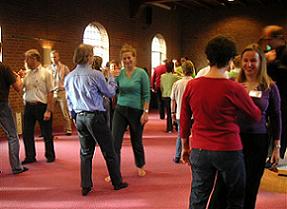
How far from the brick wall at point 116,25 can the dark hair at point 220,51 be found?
20.5 feet

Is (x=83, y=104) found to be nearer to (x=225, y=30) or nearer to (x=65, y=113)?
(x=65, y=113)

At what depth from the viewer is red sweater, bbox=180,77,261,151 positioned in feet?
7.41

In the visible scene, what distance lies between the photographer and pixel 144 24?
1301cm

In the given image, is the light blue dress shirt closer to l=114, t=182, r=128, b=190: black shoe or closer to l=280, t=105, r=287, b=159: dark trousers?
l=114, t=182, r=128, b=190: black shoe

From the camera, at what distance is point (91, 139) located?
4.02m

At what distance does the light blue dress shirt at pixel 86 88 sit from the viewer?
383cm

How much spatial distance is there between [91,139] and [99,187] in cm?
58

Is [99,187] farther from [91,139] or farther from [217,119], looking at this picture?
[217,119]

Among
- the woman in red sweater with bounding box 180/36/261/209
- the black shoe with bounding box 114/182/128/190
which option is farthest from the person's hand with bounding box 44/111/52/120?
the woman in red sweater with bounding box 180/36/261/209

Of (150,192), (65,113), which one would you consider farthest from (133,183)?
(65,113)

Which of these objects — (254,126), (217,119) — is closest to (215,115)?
(217,119)

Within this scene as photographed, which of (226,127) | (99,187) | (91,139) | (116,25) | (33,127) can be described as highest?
(116,25)

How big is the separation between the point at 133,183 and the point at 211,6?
37.7ft

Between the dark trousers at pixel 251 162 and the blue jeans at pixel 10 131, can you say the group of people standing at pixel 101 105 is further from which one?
the dark trousers at pixel 251 162
